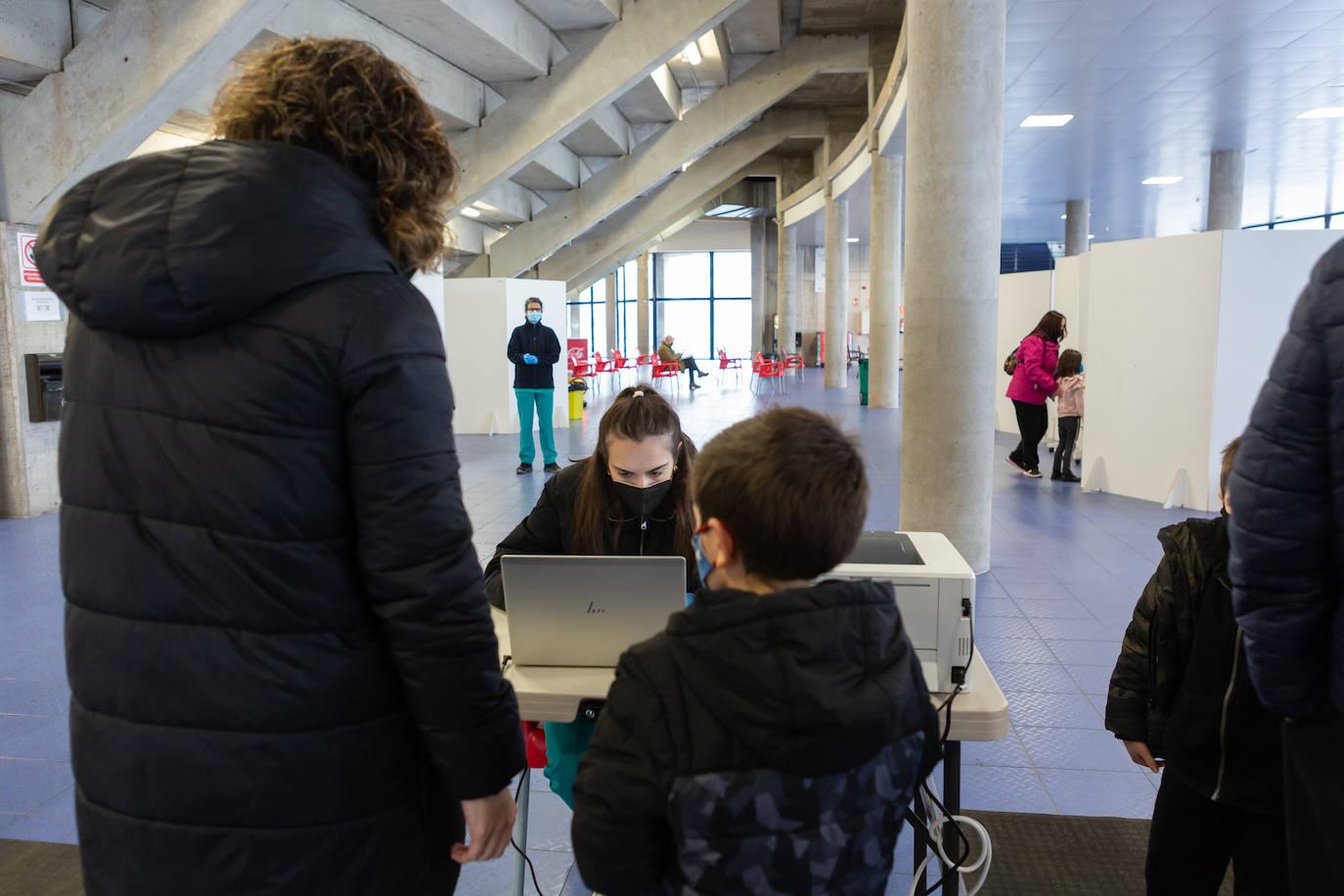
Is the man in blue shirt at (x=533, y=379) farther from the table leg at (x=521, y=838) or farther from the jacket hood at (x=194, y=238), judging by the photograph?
the jacket hood at (x=194, y=238)

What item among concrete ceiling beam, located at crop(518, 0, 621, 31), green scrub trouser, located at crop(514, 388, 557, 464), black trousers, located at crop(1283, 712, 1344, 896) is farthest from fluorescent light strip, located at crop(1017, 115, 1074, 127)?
black trousers, located at crop(1283, 712, 1344, 896)

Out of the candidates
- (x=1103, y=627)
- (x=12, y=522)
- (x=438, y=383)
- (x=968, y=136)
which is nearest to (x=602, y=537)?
(x=438, y=383)

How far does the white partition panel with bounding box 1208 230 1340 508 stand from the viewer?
21.4 ft

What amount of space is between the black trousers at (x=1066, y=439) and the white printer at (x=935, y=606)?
723 cm

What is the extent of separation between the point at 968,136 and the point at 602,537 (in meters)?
3.79

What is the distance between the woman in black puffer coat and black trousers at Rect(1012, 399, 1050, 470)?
797cm

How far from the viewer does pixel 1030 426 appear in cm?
855

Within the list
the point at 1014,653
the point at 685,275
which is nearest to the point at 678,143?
the point at 1014,653

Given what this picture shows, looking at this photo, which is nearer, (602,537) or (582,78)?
(602,537)

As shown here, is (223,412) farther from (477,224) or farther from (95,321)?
(477,224)

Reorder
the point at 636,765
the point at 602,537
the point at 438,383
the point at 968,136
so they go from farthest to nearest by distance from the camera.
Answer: the point at 968,136 < the point at 602,537 < the point at 438,383 < the point at 636,765

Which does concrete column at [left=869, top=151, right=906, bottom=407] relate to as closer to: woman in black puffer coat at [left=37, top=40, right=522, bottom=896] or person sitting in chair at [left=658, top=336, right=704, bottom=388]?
person sitting in chair at [left=658, top=336, right=704, bottom=388]

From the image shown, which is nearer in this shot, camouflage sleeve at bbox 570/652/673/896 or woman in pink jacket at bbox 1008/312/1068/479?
camouflage sleeve at bbox 570/652/673/896

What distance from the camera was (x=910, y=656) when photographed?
3.82 feet
